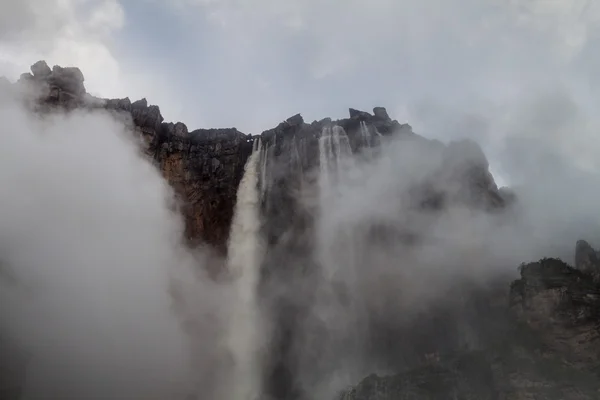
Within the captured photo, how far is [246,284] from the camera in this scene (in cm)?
4888

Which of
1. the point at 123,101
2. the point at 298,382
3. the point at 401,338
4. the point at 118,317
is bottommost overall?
the point at 298,382

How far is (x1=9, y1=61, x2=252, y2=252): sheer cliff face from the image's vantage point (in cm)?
5056

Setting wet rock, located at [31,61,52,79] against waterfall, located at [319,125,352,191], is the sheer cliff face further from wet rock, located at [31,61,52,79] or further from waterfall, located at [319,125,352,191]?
waterfall, located at [319,125,352,191]

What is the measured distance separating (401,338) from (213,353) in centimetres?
1648

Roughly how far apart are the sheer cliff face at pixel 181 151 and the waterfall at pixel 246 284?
49.4 inches

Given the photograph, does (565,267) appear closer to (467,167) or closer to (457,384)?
(457,384)

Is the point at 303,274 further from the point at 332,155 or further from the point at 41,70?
the point at 41,70

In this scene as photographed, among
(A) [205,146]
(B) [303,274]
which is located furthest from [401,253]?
(A) [205,146]

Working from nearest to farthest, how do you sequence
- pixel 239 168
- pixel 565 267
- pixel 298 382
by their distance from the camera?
pixel 565 267
pixel 298 382
pixel 239 168

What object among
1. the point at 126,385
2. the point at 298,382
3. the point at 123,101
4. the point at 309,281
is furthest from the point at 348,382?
the point at 123,101

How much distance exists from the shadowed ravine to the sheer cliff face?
0.14 m

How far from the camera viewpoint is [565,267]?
114ft

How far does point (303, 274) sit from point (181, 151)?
17.3 metres

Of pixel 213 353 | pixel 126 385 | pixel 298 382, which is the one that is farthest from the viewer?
pixel 213 353
